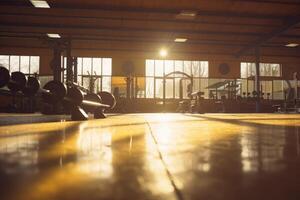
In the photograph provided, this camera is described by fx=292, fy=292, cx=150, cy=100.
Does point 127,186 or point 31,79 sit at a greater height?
point 31,79

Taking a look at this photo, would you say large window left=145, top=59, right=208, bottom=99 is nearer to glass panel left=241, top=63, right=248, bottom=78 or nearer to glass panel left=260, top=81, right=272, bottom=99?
glass panel left=241, top=63, right=248, bottom=78

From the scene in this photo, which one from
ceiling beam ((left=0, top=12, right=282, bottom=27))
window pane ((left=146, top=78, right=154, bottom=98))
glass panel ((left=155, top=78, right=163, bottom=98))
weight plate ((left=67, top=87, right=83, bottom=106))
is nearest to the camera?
weight plate ((left=67, top=87, right=83, bottom=106))

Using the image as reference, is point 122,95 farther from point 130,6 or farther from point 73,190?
point 73,190

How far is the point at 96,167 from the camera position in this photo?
0.52 meters

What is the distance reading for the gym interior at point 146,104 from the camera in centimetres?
43

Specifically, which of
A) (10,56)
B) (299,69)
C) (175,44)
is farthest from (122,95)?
(299,69)

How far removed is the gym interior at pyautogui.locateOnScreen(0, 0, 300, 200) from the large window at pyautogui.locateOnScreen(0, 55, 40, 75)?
5 cm

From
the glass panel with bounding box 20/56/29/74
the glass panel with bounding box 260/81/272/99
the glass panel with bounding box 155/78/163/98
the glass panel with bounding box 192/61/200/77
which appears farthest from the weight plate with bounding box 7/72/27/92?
the glass panel with bounding box 260/81/272/99

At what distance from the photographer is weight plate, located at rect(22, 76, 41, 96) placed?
1.95 m

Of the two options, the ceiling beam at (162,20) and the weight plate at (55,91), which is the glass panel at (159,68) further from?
the weight plate at (55,91)

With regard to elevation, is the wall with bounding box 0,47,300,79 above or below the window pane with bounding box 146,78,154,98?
above

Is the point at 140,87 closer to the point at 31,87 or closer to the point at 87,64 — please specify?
the point at 87,64

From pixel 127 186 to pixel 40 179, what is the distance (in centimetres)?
13

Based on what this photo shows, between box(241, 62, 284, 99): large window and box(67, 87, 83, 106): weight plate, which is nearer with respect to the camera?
box(67, 87, 83, 106): weight plate
